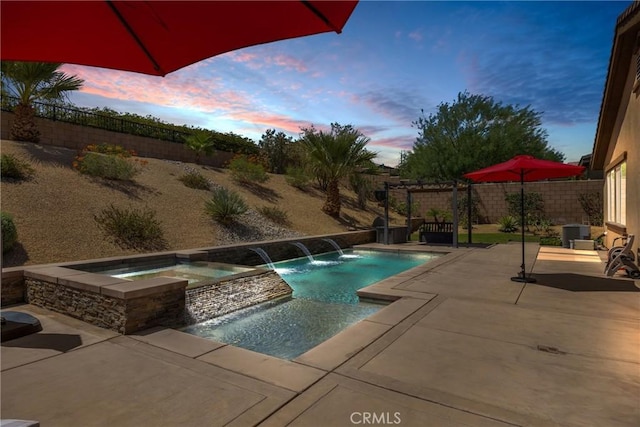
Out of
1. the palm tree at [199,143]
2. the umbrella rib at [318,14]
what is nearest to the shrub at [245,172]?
the palm tree at [199,143]

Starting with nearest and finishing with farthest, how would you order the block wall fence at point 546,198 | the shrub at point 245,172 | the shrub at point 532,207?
the block wall fence at point 546,198 → the shrub at point 532,207 → the shrub at point 245,172

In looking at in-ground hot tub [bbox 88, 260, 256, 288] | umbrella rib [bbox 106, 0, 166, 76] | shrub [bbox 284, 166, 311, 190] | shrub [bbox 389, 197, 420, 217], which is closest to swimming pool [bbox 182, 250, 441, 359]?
in-ground hot tub [bbox 88, 260, 256, 288]

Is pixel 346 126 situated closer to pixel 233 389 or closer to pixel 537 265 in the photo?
pixel 537 265

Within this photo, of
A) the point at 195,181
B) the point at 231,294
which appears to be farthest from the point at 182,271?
the point at 195,181

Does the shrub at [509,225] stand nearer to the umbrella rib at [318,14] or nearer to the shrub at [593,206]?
the shrub at [593,206]

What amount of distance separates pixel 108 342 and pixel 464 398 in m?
3.96

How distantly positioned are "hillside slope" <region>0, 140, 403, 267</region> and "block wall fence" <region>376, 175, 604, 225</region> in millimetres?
7864

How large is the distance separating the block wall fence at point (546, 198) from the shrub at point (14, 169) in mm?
17447

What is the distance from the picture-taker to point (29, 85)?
547 inches

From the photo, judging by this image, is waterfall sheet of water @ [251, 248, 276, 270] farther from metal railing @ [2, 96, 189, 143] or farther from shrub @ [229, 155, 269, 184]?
metal railing @ [2, 96, 189, 143]

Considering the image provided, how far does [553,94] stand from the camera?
2617 centimetres

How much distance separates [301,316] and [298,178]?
58.1 feet

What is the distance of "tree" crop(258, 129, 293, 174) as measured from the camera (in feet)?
92.1

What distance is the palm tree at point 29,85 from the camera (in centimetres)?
1353
